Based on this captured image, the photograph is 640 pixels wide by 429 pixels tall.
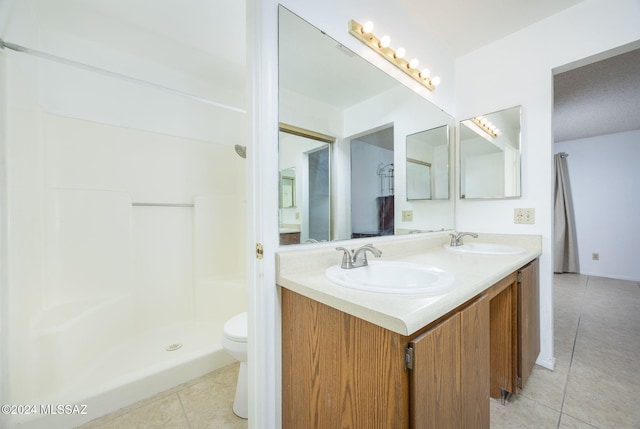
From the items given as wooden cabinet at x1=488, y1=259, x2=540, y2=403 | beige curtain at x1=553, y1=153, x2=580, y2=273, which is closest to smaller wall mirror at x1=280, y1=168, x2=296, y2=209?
wooden cabinet at x1=488, y1=259, x2=540, y2=403

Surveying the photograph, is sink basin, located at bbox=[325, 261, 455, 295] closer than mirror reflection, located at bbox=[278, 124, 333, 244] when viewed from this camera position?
Yes

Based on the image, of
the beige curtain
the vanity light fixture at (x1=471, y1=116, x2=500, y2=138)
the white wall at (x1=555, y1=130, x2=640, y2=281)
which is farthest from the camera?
the beige curtain

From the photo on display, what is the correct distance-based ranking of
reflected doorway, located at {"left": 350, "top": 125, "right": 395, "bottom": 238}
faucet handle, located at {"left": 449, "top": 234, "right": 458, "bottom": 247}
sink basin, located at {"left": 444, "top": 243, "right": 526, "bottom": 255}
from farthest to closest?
faucet handle, located at {"left": 449, "top": 234, "right": 458, "bottom": 247} → sink basin, located at {"left": 444, "top": 243, "right": 526, "bottom": 255} → reflected doorway, located at {"left": 350, "top": 125, "right": 395, "bottom": 238}

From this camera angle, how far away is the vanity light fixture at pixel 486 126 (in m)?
1.84

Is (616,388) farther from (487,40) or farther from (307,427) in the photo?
(487,40)

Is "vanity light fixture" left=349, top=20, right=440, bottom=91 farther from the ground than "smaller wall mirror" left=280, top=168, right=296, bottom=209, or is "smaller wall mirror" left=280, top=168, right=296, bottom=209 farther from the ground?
"vanity light fixture" left=349, top=20, right=440, bottom=91

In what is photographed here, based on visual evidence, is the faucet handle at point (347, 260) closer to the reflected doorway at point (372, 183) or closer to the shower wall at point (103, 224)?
the reflected doorway at point (372, 183)

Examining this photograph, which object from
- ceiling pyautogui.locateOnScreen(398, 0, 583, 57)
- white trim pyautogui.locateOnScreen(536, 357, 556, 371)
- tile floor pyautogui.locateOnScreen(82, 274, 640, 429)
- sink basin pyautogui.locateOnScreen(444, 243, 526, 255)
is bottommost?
tile floor pyautogui.locateOnScreen(82, 274, 640, 429)

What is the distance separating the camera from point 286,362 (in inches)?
37.4

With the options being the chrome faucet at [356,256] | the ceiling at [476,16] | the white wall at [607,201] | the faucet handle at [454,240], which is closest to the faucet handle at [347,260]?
the chrome faucet at [356,256]

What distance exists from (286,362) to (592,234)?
5316 millimetres

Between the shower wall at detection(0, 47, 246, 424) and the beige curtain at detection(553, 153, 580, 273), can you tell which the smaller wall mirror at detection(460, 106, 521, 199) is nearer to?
the shower wall at detection(0, 47, 246, 424)

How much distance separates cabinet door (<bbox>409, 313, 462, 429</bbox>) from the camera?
1.98ft

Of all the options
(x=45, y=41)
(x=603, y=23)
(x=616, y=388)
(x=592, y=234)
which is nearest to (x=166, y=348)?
(x=45, y=41)
